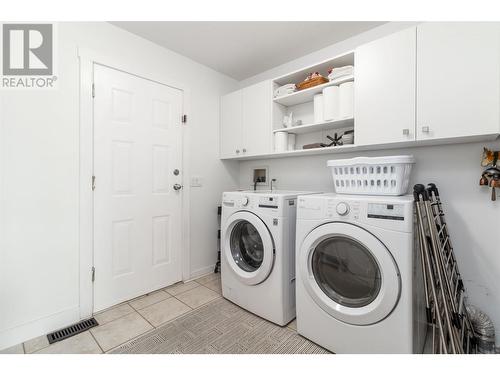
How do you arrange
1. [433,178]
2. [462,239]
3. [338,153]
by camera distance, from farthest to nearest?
[338,153], [433,178], [462,239]

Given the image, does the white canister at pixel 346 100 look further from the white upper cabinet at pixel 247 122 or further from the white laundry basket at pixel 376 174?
the white upper cabinet at pixel 247 122

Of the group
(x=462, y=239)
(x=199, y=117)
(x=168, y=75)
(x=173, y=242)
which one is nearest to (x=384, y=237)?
(x=462, y=239)

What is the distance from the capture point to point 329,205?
55.3 inches

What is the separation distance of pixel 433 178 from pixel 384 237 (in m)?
0.84

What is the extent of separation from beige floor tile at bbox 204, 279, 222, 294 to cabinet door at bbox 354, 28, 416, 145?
180 cm

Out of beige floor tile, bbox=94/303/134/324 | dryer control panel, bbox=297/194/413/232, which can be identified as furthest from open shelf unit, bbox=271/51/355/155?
beige floor tile, bbox=94/303/134/324

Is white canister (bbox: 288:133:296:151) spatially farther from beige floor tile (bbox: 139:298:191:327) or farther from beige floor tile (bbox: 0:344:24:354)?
beige floor tile (bbox: 0:344:24:354)

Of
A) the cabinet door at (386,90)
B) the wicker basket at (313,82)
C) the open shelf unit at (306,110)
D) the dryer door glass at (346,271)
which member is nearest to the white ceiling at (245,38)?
the open shelf unit at (306,110)

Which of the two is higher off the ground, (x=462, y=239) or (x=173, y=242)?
(x=462, y=239)

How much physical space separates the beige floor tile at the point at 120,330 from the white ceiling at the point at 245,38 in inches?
91.5

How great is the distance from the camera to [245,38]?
207 centimetres

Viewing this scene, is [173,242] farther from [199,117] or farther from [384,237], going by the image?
[384,237]

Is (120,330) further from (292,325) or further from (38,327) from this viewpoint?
(292,325)

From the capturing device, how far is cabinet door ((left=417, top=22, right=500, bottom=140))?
4.01 feet
